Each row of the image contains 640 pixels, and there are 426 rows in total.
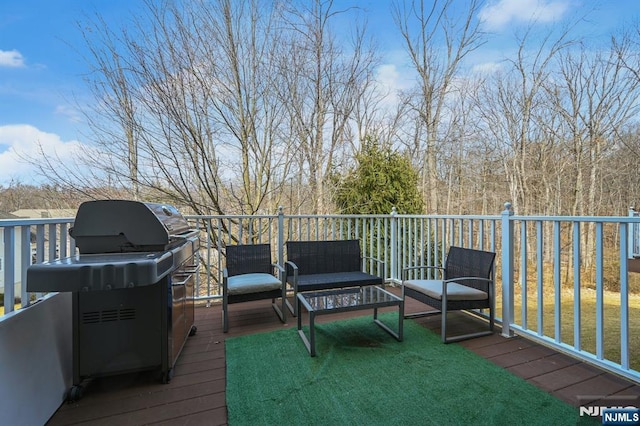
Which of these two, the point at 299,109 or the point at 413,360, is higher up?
the point at 299,109

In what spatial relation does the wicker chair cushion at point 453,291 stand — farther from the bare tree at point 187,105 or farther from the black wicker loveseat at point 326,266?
the bare tree at point 187,105

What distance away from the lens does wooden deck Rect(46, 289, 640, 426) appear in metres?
1.79

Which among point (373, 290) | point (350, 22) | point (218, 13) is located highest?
point (350, 22)

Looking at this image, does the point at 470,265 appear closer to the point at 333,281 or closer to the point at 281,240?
the point at 333,281

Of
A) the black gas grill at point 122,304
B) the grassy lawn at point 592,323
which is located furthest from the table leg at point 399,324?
the black gas grill at point 122,304

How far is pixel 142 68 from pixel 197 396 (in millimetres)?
5804

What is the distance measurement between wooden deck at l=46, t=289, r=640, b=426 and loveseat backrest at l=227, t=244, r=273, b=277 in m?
0.89

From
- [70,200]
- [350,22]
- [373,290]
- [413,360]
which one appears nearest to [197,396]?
[413,360]

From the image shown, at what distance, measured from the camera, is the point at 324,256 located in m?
3.87

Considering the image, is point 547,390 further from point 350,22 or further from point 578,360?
point 350,22

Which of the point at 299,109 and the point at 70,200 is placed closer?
the point at 70,200

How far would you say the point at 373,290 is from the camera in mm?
3146

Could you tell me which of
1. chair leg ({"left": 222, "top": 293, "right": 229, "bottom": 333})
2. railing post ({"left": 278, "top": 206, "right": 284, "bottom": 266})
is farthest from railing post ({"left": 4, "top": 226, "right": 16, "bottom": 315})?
railing post ({"left": 278, "top": 206, "right": 284, "bottom": 266})

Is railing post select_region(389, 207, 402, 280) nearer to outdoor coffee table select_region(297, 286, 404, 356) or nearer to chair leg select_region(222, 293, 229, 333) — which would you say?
outdoor coffee table select_region(297, 286, 404, 356)
